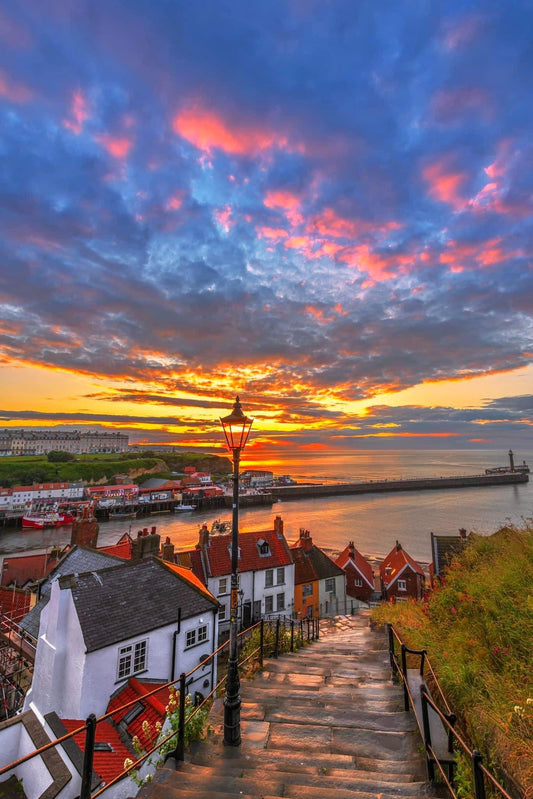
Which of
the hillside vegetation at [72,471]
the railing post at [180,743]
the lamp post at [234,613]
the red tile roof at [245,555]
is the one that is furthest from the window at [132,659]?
the hillside vegetation at [72,471]

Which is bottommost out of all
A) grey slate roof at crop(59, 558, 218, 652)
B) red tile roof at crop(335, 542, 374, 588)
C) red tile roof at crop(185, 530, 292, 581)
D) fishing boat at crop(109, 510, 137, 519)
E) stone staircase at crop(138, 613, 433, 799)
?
fishing boat at crop(109, 510, 137, 519)

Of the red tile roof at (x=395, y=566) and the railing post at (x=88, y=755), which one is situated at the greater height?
the railing post at (x=88, y=755)

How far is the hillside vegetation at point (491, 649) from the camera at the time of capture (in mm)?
4355

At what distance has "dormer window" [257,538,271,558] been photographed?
91.6 ft

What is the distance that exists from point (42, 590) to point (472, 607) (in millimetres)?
21177

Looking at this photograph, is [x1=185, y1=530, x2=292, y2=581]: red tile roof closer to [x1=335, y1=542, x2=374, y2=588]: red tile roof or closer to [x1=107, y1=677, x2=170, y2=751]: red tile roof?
[x1=335, y1=542, x2=374, y2=588]: red tile roof

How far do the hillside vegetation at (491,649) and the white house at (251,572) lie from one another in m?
17.2

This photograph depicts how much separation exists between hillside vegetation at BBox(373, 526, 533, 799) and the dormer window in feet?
58.9

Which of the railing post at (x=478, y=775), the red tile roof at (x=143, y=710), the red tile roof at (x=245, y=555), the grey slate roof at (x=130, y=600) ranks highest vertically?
the railing post at (x=478, y=775)

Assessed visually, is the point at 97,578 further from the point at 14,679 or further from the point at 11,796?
the point at 14,679

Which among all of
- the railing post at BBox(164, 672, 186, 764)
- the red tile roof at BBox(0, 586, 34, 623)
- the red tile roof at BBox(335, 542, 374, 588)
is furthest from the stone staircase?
the red tile roof at BBox(335, 542, 374, 588)

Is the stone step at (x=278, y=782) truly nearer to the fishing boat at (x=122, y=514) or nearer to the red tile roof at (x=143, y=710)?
the red tile roof at (x=143, y=710)

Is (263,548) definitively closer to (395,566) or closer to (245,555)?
(245,555)

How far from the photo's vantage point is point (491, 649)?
6.46 meters
